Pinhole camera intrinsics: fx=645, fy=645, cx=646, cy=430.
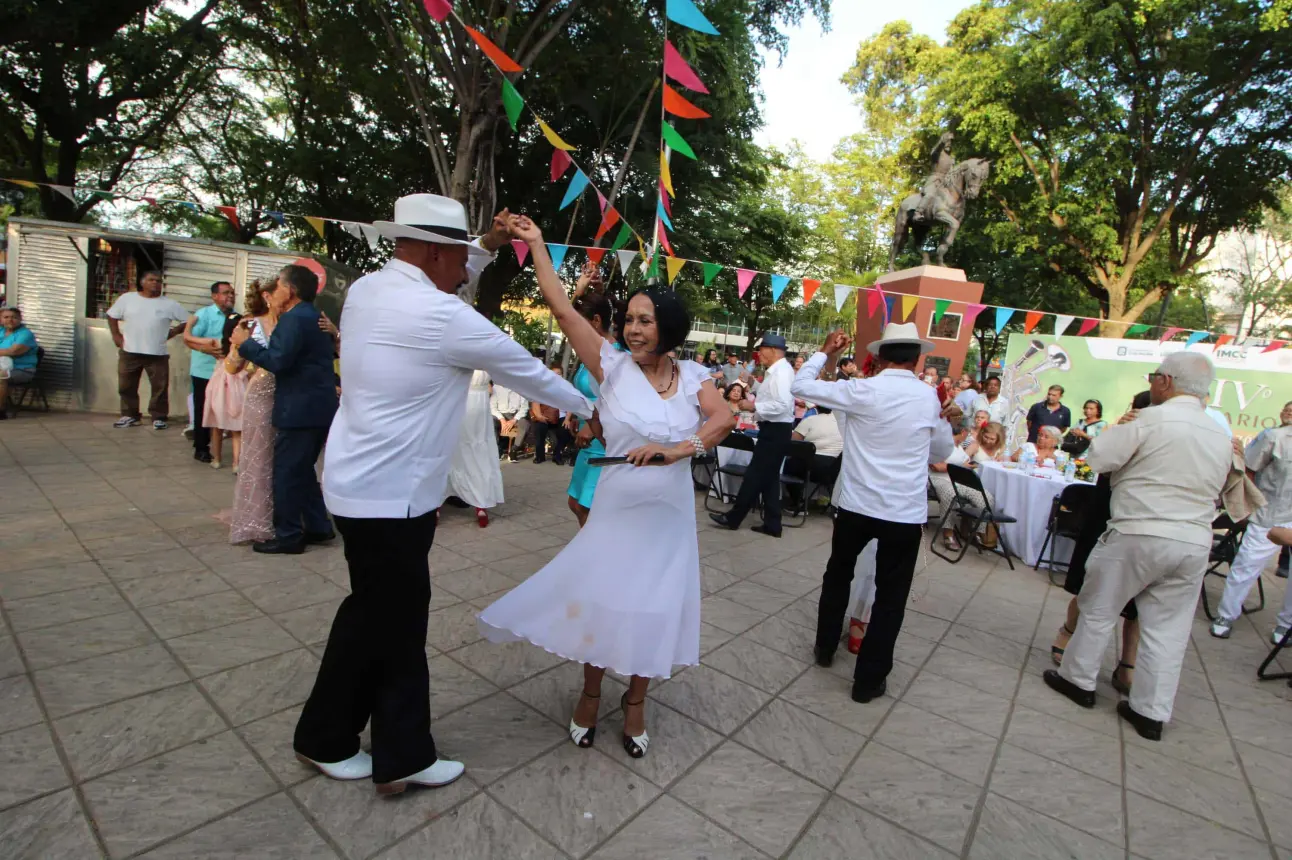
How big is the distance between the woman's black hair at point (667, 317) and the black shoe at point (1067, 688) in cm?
301

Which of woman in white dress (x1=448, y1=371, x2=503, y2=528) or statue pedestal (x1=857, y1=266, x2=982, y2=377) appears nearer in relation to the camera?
woman in white dress (x1=448, y1=371, x2=503, y2=528)

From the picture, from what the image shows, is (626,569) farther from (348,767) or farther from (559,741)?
(348,767)

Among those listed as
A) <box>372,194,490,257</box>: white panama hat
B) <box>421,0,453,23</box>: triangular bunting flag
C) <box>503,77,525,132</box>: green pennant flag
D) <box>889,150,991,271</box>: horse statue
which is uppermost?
<box>889,150,991,271</box>: horse statue

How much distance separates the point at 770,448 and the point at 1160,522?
347cm

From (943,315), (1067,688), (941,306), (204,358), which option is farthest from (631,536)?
(943,315)

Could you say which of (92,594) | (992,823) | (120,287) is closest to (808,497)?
(992,823)

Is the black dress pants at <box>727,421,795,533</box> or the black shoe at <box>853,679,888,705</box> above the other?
the black dress pants at <box>727,421,795,533</box>

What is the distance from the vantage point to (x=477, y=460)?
222 inches

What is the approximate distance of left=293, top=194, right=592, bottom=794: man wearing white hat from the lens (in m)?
2.01

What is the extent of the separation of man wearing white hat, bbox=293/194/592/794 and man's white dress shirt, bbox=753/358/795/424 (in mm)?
4084

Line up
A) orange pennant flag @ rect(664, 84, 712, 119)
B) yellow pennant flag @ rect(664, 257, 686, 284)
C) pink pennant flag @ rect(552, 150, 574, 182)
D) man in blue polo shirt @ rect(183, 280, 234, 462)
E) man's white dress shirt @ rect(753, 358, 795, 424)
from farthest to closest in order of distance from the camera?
yellow pennant flag @ rect(664, 257, 686, 284), pink pennant flag @ rect(552, 150, 574, 182), man in blue polo shirt @ rect(183, 280, 234, 462), orange pennant flag @ rect(664, 84, 712, 119), man's white dress shirt @ rect(753, 358, 795, 424)

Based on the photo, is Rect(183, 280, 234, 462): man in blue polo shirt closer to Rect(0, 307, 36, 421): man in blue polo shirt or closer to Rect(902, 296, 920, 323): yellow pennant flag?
Result: Rect(0, 307, 36, 421): man in blue polo shirt

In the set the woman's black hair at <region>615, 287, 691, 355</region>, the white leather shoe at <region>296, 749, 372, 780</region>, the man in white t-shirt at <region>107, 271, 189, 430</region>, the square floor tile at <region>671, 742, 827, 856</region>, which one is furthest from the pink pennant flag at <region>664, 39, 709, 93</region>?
the man in white t-shirt at <region>107, 271, 189, 430</region>

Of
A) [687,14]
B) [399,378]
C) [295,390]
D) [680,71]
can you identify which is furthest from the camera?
[680,71]
